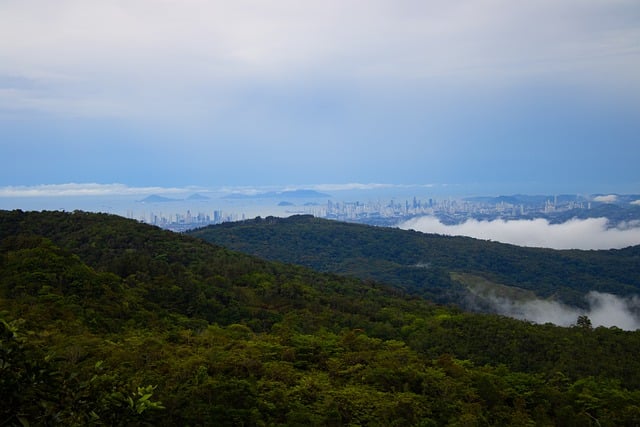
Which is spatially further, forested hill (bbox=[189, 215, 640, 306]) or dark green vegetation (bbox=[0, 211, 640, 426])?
forested hill (bbox=[189, 215, 640, 306])

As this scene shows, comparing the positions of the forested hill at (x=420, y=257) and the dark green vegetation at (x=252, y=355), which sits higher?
the dark green vegetation at (x=252, y=355)

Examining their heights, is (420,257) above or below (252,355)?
below

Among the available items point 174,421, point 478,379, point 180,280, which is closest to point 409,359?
point 478,379

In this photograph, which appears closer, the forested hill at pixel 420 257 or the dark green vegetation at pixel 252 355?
the dark green vegetation at pixel 252 355

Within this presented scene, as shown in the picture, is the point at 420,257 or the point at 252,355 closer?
the point at 252,355

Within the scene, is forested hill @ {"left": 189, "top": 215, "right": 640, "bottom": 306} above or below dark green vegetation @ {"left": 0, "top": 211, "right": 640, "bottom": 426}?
below
